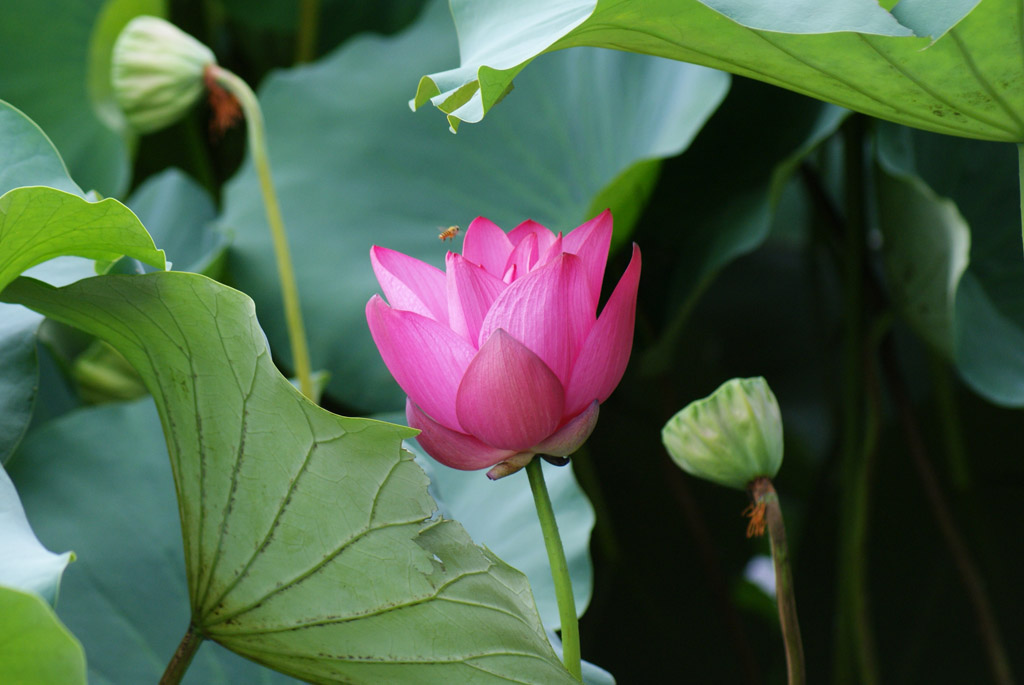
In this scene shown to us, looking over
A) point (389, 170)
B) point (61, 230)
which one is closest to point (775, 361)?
point (389, 170)

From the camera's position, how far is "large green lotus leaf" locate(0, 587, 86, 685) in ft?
0.78

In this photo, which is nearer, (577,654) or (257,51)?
(577,654)

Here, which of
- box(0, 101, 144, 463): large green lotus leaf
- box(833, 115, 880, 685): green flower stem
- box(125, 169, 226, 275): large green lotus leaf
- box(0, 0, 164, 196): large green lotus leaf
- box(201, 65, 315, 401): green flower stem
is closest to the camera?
box(0, 101, 144, 463): large green lotus leaf

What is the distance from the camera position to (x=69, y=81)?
3.12 feet

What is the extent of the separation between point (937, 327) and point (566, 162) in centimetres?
32

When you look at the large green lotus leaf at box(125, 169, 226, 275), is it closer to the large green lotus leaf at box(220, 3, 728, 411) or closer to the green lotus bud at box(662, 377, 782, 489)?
the large green lotus leaf at box(220, 3, 728, 411)

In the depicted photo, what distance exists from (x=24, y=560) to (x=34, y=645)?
0.03 metres

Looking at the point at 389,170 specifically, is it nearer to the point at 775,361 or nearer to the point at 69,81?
the point at 69,81

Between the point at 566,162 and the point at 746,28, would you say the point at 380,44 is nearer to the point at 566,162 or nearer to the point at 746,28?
the point at 566,162

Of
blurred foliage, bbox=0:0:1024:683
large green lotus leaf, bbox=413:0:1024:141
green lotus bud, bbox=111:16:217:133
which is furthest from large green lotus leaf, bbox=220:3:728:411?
large green lotus leaf, bbox=413:0:1024:141

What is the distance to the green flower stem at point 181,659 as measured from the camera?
0.32 m

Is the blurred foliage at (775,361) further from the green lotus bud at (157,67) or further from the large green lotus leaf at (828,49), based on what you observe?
the large green lotus leaf at (828,49)

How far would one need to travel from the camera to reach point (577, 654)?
0.31 meters

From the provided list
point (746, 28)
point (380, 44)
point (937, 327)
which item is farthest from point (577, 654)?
point (380, 44)
